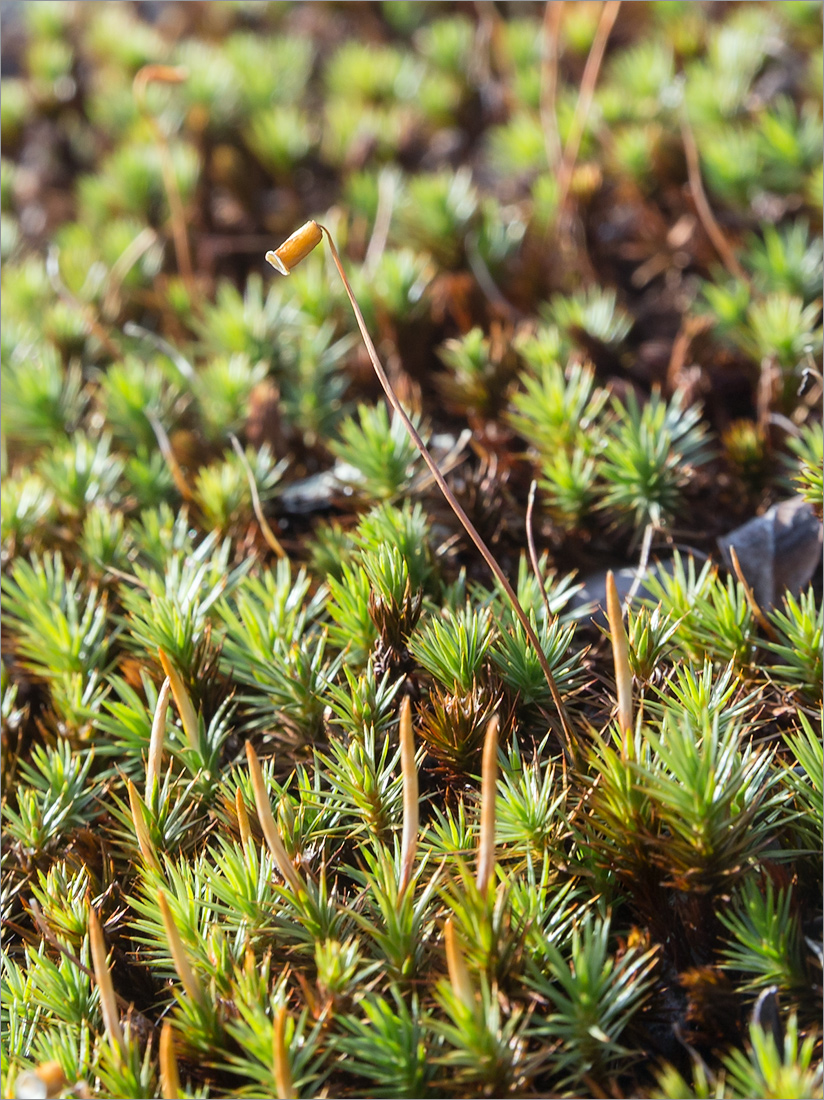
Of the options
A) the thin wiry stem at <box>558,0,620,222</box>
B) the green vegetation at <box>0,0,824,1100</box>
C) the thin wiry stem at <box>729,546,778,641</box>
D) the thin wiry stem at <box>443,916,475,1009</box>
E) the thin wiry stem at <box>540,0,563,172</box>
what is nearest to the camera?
the thin wiry stem at <box>443,916,475,1009</box>

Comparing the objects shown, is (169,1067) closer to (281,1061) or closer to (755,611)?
(281,1061)

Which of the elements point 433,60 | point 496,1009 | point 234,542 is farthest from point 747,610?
point 433,60

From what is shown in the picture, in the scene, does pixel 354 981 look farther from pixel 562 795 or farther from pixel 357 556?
pixel 357 556

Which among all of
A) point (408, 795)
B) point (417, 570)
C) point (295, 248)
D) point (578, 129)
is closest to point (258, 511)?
point (417, 570)

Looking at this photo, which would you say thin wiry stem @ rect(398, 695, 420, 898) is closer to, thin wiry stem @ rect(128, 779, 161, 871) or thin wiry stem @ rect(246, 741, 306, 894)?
thin wiry stem @ rect(246, 741, 306, 894)

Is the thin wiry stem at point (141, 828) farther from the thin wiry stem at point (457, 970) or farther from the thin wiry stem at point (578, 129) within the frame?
the thin wiry stem at point (578, 129)

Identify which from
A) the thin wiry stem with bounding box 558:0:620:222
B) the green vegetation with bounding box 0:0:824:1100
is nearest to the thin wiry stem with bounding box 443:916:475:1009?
the green vegetation with bounding box 0:0:824:1100

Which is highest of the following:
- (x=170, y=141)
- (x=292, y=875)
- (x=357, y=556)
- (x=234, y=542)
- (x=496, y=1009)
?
(x=170, y=141)

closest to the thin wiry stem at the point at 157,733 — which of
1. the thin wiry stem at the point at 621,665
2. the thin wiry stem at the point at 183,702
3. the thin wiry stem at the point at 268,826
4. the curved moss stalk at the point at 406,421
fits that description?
the thin wiry stem at the point at 183,702

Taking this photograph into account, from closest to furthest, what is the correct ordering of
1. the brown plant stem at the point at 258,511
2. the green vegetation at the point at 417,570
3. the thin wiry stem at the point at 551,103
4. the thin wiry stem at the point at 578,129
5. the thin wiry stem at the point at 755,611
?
the green vegetation at the point at 417,570
the thin wiry stem at the point at 755,611
the brown plant stem at the point at 258,511
the thin wiry stem at the point at 578,129
the thin wiry stem at the point at 551,103

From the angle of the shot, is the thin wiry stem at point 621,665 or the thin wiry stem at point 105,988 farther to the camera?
the thin wiry stem at point 621,665

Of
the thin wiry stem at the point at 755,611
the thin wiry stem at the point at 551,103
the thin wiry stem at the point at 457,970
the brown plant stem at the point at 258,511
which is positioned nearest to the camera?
the thin wiry stem at the point at 457,970
